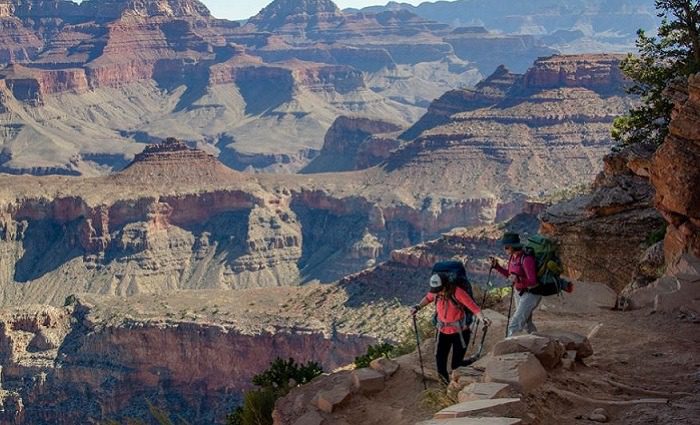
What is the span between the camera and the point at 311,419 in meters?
14.0

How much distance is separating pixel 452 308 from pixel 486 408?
3195 millimetres

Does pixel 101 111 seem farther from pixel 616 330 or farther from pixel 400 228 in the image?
pixel 616 330

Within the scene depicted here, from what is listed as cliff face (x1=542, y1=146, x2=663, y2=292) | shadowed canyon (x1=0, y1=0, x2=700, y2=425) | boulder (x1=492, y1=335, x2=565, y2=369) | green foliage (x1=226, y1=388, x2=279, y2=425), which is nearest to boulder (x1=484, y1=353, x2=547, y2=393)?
boulder (x1=492, y1=335, x2=565, y2=369)

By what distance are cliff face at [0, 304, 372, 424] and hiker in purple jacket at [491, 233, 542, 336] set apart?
33276mm

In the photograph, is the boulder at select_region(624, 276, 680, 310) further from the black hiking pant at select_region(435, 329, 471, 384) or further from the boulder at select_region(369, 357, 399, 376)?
the boulder at select_region(369, 357, 399, 376)

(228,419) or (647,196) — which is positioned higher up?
(647,196)

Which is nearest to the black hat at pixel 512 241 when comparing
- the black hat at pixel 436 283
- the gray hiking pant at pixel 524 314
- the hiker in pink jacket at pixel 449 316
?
the gray hiking pant at pixel 524 314

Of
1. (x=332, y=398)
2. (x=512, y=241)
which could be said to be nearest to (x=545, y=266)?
(x=512, y=241)

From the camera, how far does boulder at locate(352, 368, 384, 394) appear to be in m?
14.6

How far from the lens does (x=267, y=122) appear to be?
639 feet

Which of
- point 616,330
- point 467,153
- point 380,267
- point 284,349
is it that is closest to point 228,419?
point 616,330

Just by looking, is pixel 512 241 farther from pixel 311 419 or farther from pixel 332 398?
pixel 311 419

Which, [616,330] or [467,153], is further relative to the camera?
[467,153]

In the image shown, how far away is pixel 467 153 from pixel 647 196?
7974cm
